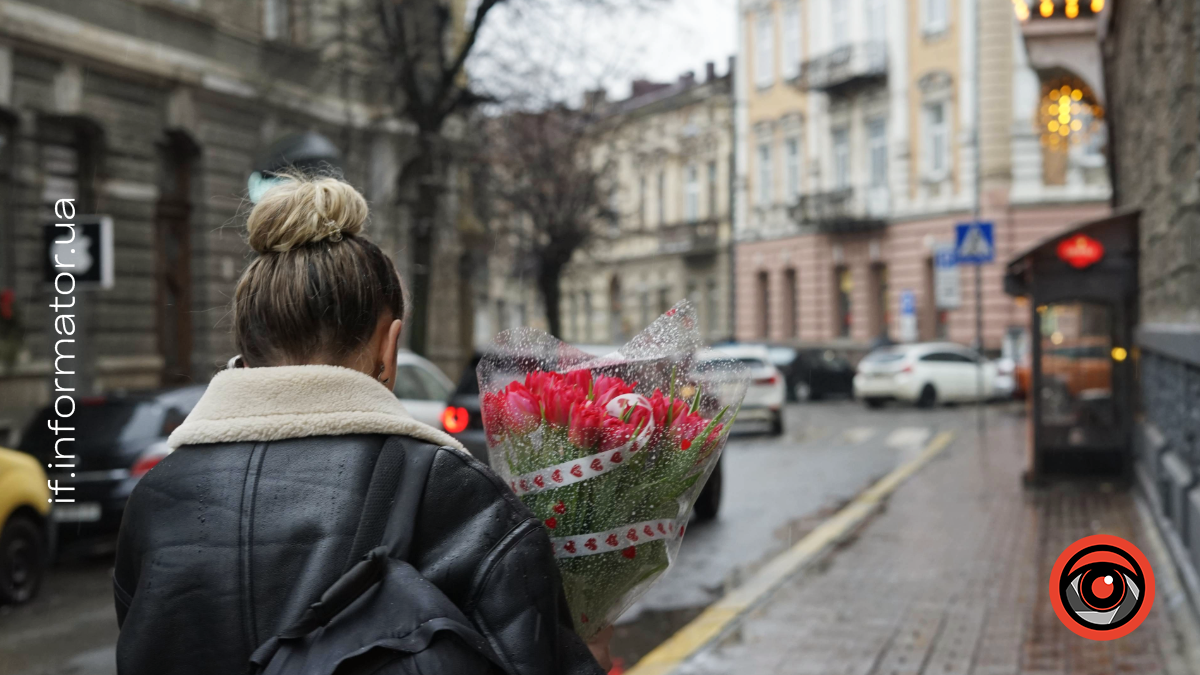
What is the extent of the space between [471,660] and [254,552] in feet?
1.24

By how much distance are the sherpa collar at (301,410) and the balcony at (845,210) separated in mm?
40000

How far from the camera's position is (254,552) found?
1812 mm

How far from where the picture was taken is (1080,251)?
42.0 ft

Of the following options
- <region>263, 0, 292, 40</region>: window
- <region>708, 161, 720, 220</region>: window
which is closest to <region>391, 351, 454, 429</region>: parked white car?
<region>263, 0, 292, 40</region>: window

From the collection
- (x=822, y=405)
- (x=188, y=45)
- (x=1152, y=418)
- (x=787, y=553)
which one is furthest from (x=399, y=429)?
(x=822, y=405)

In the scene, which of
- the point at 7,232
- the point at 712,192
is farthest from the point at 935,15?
the point at 7,232

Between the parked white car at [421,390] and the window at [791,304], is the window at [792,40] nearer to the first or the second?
the window at [791,304]

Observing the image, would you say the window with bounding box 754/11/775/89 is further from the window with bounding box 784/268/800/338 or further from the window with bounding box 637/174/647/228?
the window with bounding box 784/268/800/338

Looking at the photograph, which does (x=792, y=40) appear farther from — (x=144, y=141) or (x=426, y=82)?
(x=144, y=141)

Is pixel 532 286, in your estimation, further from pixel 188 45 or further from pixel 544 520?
pixel 544 520

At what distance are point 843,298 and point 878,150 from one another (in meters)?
5.21

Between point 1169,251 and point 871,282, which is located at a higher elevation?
point 871,282

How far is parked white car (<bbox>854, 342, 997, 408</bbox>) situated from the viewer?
1169 inches

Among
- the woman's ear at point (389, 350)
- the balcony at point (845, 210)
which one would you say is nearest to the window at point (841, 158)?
the balcony at point (845, 210)
